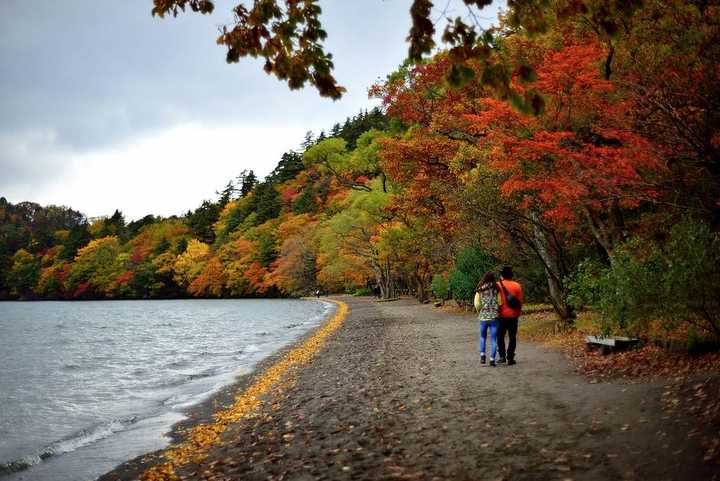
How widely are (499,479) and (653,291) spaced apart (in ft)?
17.3

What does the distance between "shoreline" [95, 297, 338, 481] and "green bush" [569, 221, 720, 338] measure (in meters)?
7.93

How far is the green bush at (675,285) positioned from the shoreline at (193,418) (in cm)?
793

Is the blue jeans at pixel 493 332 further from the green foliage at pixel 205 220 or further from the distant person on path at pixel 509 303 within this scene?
the green foliage at pixel 205 220

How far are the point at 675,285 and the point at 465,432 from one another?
4.29m

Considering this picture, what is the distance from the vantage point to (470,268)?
26.2 m

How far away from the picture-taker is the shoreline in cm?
739

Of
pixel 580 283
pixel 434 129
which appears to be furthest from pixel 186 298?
pixel 580 283

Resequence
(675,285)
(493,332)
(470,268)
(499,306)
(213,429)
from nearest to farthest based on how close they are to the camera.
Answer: (675,285) < (213,429) < (499,306) < (493,332) < (470,268)

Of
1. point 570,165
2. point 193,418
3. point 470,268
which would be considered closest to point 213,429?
point 193,418

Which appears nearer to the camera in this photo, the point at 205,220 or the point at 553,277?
the point at 553,277

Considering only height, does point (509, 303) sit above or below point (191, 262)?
below

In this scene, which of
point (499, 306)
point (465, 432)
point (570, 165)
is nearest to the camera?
point (465, 432)

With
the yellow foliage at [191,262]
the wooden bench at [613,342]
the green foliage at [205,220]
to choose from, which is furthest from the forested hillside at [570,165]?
the green foliage at [205,220]

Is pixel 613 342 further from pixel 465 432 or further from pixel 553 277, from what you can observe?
pixel 553 277
